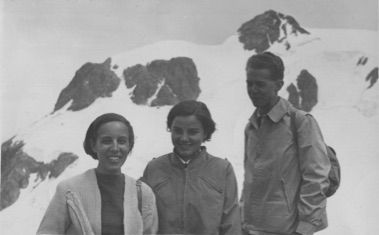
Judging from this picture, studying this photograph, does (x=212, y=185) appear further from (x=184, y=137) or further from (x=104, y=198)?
(x=104, y=198)

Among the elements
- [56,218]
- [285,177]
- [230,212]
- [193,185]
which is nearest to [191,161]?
[193,185]

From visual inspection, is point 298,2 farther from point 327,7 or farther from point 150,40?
point 150,40

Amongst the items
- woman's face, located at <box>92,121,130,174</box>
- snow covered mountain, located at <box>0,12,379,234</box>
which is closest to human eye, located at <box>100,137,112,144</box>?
woman's face, located at <box>92,121,130,174</box>

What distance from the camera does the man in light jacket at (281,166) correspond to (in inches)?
61.4

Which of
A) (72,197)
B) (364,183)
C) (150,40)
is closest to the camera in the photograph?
(72,197)

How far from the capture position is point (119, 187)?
1.44 m

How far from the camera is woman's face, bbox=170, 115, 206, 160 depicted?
152 centimetres

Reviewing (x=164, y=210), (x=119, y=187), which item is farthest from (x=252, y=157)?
(x=119, y=187)

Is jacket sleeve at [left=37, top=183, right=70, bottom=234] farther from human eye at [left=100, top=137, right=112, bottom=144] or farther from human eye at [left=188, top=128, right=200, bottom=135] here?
human eye at [left=188, top=128, right=200, bottom=135]

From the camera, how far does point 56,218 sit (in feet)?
4.48

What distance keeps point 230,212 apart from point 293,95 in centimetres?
194

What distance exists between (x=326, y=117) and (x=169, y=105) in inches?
35.2

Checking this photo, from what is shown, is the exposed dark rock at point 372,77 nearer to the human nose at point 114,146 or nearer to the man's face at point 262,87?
the man's face at point 262,87

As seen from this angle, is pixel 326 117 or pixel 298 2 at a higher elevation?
pixel 298 2
